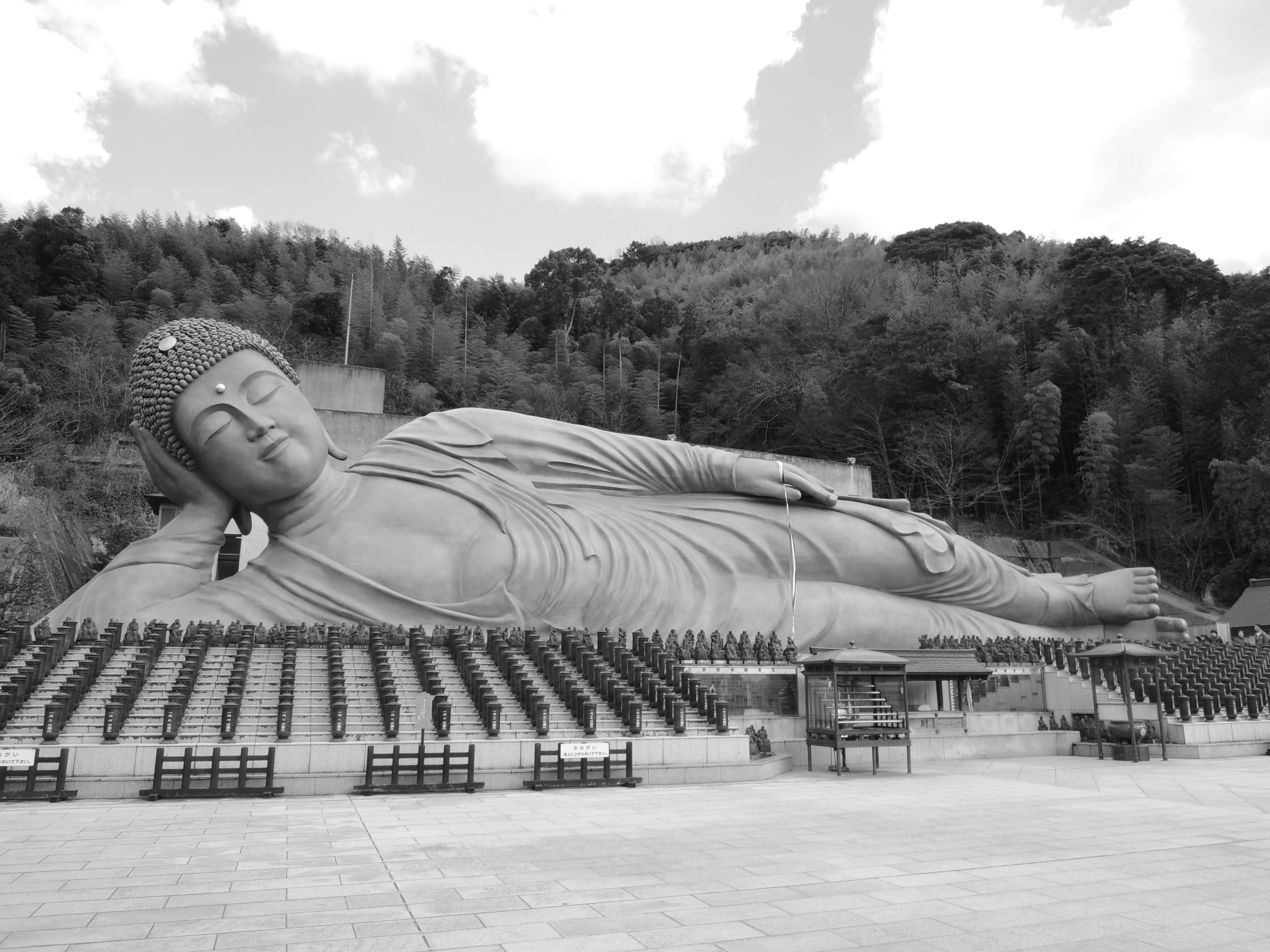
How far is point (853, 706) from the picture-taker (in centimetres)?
1150

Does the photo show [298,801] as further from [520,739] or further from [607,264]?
[607,264]

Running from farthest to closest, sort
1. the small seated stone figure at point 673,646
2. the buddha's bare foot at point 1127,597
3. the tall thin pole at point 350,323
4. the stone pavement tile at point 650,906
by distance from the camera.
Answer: the tall thin pole at point 350,323 → the buddha's bare foot at point 1127,597 → the small seated stone figure at point 673,646 → the stone pavement tile at point 650,906

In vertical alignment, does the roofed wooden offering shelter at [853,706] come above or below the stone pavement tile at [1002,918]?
above

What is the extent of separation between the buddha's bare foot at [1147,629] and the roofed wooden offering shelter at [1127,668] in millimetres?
5077

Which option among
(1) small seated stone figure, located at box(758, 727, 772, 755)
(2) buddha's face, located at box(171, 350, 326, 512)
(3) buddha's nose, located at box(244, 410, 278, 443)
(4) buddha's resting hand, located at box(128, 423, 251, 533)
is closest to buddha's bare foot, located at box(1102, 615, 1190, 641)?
(1) small seated stone figure, located at box(758, 727, 772, 755)

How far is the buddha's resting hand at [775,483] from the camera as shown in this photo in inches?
643

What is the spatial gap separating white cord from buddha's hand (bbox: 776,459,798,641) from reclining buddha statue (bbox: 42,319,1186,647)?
5cm

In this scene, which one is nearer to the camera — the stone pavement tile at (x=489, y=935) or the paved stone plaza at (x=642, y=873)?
the stone pavement tile at (x=489, y=935)

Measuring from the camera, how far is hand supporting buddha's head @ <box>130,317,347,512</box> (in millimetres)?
13602

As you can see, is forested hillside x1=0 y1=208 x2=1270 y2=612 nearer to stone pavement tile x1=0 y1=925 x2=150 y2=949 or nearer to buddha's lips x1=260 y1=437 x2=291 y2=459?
buddha's lips x1=260 y1=437 x2=291 y2=459

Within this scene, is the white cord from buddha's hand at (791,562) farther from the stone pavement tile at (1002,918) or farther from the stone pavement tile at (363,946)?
the stone pavement tile at (363,946)

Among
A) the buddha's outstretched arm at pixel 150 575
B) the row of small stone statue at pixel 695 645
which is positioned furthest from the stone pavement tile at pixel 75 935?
the buddha's outstretched arm at pixel 150 575

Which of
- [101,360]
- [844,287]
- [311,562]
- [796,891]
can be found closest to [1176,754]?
[796,891]

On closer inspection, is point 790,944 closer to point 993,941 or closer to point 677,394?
point 993,941
